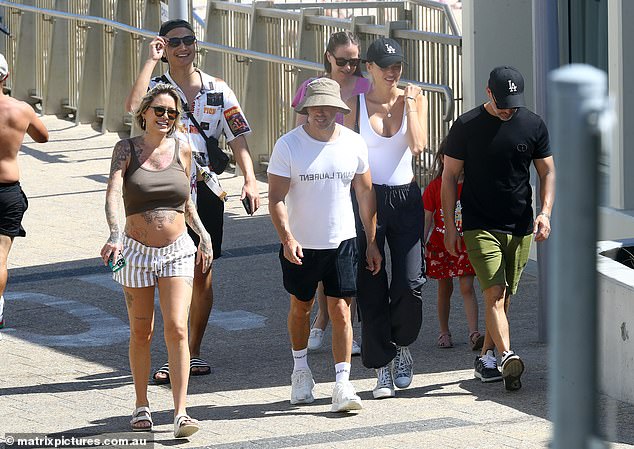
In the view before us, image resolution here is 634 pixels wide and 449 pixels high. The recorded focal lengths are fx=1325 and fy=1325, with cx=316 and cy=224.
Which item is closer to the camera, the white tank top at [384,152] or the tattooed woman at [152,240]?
the tattooed woman at [152,240]

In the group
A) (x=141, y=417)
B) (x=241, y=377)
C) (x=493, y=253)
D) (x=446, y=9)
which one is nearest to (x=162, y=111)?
(x=141, y=417)

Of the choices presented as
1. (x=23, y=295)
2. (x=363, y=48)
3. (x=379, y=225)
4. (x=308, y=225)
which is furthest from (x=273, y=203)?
(x=363, y=48)

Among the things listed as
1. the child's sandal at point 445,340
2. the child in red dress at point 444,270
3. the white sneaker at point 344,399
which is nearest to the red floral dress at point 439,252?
the child in red dress at point 444,270

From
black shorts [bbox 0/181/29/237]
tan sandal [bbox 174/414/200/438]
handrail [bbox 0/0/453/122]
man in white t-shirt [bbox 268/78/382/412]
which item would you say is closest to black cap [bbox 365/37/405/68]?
man in white t-shirt [bbox 268/78/382/412]

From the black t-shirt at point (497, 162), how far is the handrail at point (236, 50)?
192 inches

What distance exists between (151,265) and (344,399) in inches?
44.9

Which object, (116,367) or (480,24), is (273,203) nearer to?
(116,367)

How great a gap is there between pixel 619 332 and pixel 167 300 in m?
2.21

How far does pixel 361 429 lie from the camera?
20.0 ft

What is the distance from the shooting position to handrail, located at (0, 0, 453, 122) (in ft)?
40.4

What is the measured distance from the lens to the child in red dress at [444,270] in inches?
308

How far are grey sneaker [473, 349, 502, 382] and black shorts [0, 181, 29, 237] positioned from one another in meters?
2.94

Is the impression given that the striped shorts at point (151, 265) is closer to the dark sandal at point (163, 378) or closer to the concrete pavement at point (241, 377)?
the concrete pavement at point (241, 377)

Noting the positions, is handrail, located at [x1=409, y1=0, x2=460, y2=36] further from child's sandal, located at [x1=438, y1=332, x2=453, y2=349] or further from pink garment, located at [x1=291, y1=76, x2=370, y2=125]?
pink garment, located at [x1=291, y1=76, x2=370, y2=125]
